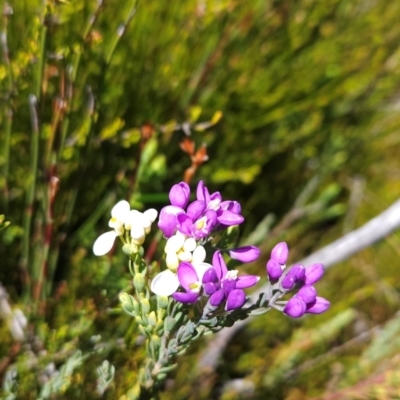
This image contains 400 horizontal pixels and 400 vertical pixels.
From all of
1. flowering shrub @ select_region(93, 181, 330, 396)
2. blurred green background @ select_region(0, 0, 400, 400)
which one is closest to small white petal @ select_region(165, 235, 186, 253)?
flowering shrub @ select_region(93, 181, 330, 396)

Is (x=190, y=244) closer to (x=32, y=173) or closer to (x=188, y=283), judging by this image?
(x=188, y=283)

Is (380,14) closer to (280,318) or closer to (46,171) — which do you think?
(280,318)

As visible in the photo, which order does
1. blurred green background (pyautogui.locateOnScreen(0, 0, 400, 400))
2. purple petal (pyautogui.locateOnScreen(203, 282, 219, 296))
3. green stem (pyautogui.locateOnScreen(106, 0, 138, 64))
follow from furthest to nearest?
blurred green background (pyautogui.locateOnScreen(0, 0, 400, 400)) < green stem (pyautogui.locateOnScreen(106, 0, 138, 64)) < purple petal (pyautogui.locateOnScreen(203, 282, 219, 296))

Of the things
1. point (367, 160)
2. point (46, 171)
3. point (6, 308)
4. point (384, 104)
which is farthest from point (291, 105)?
point (6, 308)

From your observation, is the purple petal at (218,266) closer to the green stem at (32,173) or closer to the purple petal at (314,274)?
the purple petal at (314,274)

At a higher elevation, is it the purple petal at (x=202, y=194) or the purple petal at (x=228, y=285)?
the purple petal at (x=202, y=194)

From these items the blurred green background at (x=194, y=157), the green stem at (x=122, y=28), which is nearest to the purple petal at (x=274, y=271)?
the blurred green background at (x=194, y=157)

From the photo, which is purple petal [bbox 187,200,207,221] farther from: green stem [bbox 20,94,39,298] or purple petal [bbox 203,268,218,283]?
green stem [bbox 20,94,39,298]
